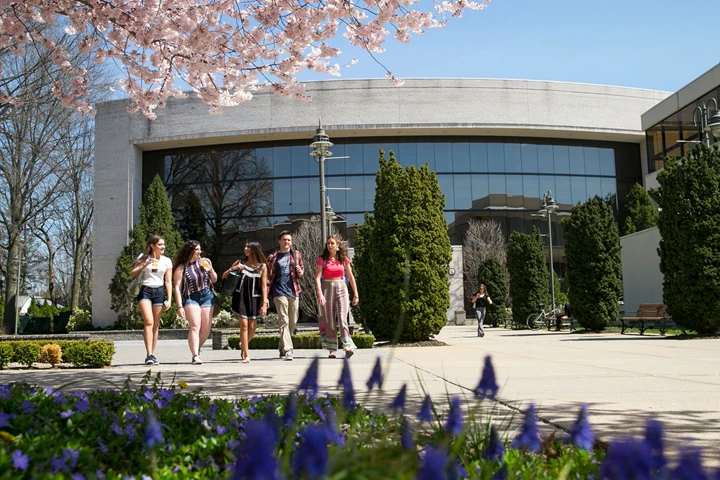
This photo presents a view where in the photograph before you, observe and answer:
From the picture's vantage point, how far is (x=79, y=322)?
1464 inches

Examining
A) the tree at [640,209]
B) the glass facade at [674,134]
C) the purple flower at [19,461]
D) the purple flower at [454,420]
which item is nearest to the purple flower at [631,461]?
the purple flower at [454,420]

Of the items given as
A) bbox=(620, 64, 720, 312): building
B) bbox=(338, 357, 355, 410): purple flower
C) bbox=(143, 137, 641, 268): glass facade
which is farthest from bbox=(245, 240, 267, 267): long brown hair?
bbox=(143, 137, 641, 268): glass facade

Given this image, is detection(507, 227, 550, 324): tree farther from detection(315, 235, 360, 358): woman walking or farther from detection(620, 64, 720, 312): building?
detection(315, 235, 360, 358): woman walking

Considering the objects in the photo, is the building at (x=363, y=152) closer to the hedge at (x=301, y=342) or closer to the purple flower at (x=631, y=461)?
the hedge at (x=301, y=342)

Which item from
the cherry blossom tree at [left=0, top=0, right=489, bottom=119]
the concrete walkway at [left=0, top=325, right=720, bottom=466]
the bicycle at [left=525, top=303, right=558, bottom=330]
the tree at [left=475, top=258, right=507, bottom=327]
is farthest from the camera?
the tree at [left=475, top=258, right=507, bottom=327]

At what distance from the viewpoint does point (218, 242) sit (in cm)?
4297

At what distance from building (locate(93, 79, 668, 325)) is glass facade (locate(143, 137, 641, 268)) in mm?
68

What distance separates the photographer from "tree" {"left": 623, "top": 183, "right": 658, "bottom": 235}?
42.1 m

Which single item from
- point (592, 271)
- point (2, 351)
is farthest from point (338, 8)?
point (592, 271)

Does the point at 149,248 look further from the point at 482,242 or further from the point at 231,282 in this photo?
the point at 482,242

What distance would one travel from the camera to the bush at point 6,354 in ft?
32.7

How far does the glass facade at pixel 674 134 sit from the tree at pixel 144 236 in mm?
25579

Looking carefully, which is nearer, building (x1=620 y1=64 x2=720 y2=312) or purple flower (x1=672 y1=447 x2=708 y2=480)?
purple flower (x1=672 y1=447 x2=708 y2=480)

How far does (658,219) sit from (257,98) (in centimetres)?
2856
